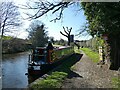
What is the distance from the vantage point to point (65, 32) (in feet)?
173

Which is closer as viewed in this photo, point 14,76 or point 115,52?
point 115,52

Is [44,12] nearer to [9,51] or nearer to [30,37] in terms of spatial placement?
[9,51]

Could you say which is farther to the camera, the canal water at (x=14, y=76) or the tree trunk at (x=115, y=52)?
the tree trunk at (x=115, y=52)

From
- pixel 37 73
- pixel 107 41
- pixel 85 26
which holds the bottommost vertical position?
pixel 37 73

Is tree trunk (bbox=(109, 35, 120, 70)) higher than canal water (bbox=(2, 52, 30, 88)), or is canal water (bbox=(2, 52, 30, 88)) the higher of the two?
tree trunk (bbox=(109, 35, 120, 70))

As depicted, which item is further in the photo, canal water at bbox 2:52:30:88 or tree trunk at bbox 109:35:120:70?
tree trunk at bbox 109:35:120:70

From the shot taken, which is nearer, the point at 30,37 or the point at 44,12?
the point at 44,12

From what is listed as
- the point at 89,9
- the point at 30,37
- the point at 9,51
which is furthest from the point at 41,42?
the point at 89,9

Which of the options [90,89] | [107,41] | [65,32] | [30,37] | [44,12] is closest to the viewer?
[90,89]

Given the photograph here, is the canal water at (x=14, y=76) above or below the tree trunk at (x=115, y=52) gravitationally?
below

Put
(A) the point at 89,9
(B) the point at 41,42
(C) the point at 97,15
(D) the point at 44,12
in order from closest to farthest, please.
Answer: (D) the point at 44,12 → (C) the point at 97,15 → (A) the point at 89,9 → (B) the point at 41,42

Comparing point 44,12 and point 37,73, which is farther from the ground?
point 44,12

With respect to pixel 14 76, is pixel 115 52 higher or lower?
higher

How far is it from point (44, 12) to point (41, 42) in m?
61.4
